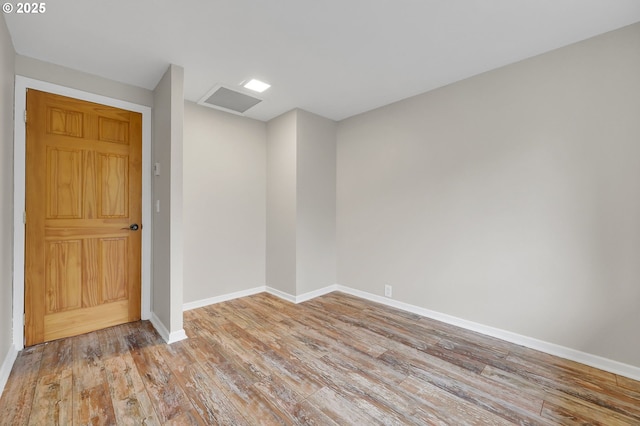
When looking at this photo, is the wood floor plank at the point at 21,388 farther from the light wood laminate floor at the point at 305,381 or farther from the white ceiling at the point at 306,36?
the white ceiling at the point at 306,36

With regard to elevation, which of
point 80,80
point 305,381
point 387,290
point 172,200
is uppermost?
point 80,80

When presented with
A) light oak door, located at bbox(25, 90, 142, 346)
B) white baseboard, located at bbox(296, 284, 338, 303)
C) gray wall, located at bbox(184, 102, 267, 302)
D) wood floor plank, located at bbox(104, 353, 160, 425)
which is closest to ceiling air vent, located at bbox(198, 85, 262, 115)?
gray wall, located at bbox(184, 102, 267, 302)

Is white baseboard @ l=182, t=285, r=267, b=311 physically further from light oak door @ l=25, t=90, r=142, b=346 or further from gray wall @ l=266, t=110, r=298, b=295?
light oak door @ l=25, t=90, r=142, b=346

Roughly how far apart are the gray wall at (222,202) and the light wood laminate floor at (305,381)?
835 mm

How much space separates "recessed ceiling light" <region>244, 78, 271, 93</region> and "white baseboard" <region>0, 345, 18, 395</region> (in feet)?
9.71

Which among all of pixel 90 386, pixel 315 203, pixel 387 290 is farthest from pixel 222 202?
pixel 387 290

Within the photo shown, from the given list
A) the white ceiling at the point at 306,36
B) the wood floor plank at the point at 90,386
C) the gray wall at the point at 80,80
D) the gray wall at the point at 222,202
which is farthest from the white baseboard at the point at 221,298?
the white ceiling at the point at 306,36

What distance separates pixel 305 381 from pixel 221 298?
1.97m

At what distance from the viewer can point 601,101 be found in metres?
2.08

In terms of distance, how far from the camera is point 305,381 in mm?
1913

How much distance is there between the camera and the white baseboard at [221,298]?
10.7 feet

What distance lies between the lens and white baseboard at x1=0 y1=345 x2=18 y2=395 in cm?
179

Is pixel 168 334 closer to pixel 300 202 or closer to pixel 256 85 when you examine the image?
pixel 300 202

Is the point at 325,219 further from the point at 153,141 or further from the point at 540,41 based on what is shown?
the point at 540,41
